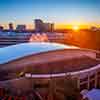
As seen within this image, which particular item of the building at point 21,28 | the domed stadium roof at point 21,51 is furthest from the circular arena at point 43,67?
the building at point 21,28

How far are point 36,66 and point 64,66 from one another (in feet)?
1.70

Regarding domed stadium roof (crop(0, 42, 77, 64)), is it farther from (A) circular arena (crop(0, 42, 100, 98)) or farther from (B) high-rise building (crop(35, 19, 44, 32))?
(B) high-rise building (crop(35, 19, 44, 32))

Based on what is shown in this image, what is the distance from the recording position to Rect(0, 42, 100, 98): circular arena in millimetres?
3881

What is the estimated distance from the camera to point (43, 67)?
4309 mm

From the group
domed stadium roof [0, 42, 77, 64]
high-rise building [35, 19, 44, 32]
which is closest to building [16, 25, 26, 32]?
high-rise building [35, 19, 44, 32]

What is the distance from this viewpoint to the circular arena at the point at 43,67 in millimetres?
3881

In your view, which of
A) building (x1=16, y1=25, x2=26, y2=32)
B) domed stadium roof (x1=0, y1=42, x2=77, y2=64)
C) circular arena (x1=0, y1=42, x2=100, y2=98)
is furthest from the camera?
building (x1=16, y1=25, x2=26, y2=32)

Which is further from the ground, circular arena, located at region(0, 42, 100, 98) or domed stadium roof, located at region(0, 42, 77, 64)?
domed stadium roof, located at region(0, 42, 77, 64)

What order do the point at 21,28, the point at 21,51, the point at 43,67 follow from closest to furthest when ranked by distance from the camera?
the point at 43,67 → the point at 21,51 → the point at 21,28

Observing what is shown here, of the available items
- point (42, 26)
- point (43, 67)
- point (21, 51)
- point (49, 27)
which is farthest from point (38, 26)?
point (43, 67)

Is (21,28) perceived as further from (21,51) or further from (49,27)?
(21,51)

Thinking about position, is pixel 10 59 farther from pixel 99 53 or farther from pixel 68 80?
pixel 99 53

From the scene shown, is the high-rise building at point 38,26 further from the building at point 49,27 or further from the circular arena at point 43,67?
the circular arena at point 43,67

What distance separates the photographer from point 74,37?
15117 mm
